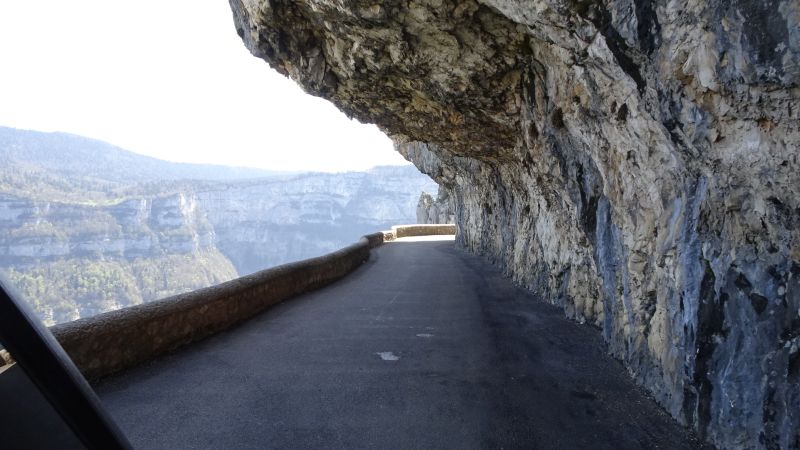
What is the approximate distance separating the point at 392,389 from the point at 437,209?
171ft

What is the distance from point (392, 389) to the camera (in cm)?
648

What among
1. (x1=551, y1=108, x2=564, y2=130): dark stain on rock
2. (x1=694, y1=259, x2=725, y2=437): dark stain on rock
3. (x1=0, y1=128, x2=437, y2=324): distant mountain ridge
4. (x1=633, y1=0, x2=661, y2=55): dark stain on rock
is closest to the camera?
(x1=633, y1=0, x2=661, y2=55): dark stain on rock

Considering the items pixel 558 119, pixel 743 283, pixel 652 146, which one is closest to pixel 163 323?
pixel 652 146

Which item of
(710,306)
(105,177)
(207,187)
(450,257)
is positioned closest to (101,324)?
(710,306)

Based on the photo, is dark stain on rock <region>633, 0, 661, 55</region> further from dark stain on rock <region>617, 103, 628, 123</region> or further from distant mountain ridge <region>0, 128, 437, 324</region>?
distant mountain ridge <region>0, 128, 437, 324</region>

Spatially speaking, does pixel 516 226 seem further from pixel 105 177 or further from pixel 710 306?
pixel 105 177

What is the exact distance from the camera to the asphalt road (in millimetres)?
5082

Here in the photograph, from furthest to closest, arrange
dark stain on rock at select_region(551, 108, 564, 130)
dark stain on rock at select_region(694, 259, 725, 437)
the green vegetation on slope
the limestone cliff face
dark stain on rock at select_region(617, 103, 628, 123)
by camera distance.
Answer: the green vegetation on slope < dark stain on rock at select_region(551, 108, 564, 130) < dark stain on rock at select_region(617, 103, 628, 123) < dark stain on rock at select_region(694, 259, 725, 437) < the limestone cliff face

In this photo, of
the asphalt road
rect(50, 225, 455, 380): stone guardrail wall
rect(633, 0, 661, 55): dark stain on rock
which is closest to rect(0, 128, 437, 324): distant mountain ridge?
rect(50, 225, 455, 380): stone guardrail wall

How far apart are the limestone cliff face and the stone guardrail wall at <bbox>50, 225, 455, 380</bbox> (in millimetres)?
6426

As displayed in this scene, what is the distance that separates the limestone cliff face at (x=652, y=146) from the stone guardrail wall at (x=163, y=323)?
6426 millimetres

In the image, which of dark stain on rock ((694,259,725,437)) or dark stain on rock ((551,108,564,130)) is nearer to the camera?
dark stain on rock ((694,259,725,437))

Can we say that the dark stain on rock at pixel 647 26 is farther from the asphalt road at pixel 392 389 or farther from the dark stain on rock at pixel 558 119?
the asphalt road at pixel 392 389

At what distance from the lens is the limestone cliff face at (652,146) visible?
155 inches
